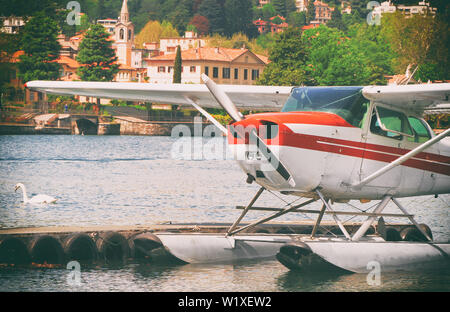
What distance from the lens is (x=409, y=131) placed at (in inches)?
436

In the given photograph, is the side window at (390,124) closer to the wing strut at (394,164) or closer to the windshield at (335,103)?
the windshield at (335,103)

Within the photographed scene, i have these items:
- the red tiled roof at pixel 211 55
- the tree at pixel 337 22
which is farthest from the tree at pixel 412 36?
the tree at pixel 337 22

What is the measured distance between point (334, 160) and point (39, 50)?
78.6 metres

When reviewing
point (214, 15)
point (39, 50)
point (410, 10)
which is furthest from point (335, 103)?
point (214, 15)

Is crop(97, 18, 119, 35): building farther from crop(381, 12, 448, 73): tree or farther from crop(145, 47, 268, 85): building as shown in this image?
crop(381, 12, 448, 73): tree

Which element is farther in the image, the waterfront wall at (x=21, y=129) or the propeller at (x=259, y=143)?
the waterfront wall at (x=21, y=129)

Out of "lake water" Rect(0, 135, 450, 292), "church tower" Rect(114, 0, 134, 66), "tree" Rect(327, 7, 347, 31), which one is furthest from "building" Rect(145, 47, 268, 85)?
"tree" Rect(327, 7, 347, 31)

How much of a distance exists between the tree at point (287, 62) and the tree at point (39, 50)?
22.7 m

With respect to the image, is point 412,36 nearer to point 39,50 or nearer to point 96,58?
point 96,58

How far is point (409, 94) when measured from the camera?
413 inches

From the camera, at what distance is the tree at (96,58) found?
3406 inches

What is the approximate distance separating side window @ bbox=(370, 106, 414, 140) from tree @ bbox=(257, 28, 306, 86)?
63.8 m
